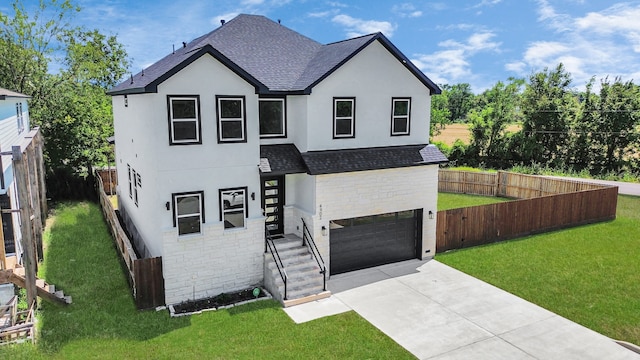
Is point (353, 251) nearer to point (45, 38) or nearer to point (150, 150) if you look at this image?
point (150, 150)

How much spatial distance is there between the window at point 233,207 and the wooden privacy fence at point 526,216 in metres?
8.10

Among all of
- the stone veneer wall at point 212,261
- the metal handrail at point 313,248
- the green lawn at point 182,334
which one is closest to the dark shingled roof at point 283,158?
the stone veneer wall at point 212,261

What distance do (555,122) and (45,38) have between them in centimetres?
4246

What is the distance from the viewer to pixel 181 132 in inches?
512

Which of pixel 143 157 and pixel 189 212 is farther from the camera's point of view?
pixel 143 157

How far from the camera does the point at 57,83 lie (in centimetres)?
2909

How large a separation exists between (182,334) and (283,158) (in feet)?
20.7

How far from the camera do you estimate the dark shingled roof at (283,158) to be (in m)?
14.4

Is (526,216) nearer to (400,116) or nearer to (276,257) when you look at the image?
(400,116)

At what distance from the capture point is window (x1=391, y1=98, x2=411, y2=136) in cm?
1636

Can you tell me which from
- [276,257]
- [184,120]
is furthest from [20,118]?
[276,257]

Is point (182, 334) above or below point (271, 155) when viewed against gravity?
below

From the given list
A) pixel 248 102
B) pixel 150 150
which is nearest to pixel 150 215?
pixel 150 150

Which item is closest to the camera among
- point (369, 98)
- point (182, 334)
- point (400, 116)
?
point (182, 334)
